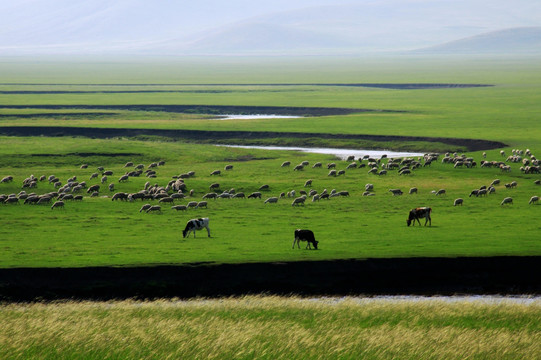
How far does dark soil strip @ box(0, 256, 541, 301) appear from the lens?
2464 centimetres

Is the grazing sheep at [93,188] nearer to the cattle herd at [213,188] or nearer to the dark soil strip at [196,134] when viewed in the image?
the cattle herd at [213,188]

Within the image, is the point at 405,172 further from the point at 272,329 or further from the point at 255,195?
the point at 272,329

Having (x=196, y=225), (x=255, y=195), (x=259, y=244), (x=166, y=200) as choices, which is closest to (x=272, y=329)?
(x=259, y=244)

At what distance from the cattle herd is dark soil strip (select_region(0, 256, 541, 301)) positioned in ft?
7.69

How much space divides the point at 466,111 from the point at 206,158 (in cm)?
4469

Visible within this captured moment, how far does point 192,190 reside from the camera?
140ft

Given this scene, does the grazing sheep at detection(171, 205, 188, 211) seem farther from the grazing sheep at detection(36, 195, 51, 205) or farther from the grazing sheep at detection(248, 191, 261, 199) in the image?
the grazing sheep at detection(36, 195, 51, 205)

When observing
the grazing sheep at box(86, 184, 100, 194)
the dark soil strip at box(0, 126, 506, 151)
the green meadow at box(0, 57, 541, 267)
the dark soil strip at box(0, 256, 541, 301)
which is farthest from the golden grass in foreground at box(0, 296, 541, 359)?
the dark soil strip at box(0, 126, 506, 151)

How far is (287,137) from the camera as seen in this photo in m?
73.4

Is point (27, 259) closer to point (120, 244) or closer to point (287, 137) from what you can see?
point (120, 244)

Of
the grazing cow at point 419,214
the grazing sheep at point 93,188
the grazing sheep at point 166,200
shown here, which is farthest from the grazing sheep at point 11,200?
the grazing cow at point 419,214

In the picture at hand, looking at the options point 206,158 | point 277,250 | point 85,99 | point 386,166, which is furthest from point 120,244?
point 85,99

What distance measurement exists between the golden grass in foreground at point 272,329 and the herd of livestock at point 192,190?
1491cm

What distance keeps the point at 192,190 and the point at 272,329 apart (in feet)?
76.9
